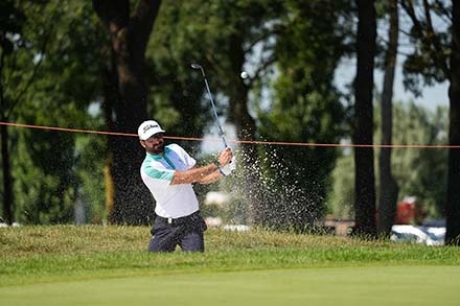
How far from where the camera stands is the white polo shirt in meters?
14.7

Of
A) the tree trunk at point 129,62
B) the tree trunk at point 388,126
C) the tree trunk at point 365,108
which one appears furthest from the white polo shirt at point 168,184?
the tree trunk at point 388,126

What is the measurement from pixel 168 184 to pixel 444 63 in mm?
20066

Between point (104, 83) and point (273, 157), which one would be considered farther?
point (104, 83)

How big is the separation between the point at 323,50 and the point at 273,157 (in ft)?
12.1

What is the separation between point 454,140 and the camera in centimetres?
3098

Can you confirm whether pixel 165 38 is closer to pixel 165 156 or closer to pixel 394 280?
pixel 165 156

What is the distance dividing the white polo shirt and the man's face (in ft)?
0.19

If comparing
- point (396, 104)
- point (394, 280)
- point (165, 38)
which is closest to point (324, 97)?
point (165, 38)

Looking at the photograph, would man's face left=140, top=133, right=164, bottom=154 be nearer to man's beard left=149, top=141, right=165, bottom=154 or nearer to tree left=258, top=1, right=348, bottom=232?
man's beard left=149, top=141, right=165, bottom=154

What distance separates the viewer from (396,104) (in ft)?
326

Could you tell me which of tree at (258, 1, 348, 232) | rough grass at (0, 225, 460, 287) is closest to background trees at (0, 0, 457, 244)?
tree at (258, 1, 348, 232)

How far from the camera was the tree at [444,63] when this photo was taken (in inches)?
1200

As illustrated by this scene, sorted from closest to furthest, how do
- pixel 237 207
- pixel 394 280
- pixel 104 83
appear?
pixel 394 280 < pixel 237 207 < pixel 104 83

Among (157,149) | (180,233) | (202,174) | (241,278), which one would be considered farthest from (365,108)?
(241,278)
